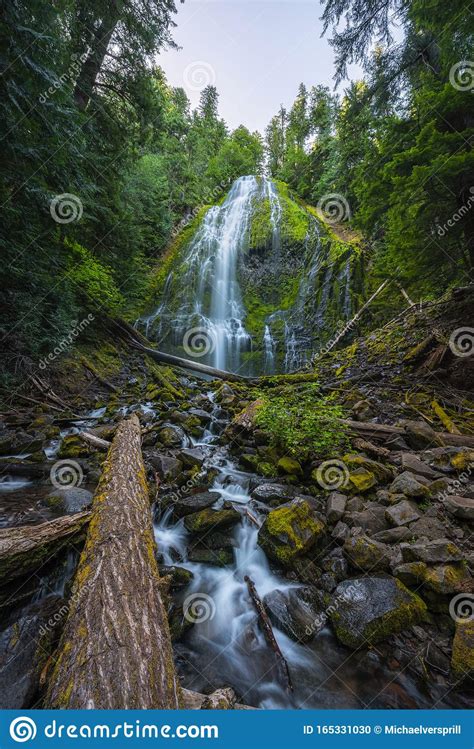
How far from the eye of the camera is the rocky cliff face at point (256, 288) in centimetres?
1309

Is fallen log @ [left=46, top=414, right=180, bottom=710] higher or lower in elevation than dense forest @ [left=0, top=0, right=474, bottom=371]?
lower

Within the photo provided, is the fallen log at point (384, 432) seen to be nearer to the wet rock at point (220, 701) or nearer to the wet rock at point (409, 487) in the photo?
the wet rock at point (409, 487)

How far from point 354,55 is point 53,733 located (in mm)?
10012

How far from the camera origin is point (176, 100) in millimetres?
27797

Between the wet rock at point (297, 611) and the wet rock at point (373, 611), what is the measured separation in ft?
0.43

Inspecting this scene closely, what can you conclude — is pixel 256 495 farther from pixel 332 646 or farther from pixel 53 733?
pixel 53 733

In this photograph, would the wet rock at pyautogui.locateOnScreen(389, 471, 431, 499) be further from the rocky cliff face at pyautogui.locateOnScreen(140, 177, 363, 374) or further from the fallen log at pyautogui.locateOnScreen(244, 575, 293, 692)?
the rocky cliff face at pyautogui.locateOnScreen(140, 177, 363, 374)

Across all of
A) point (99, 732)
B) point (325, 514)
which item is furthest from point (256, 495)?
point (99, 732)

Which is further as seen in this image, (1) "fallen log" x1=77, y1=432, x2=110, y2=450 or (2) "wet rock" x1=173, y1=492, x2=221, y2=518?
(1) "fallen log" x1=77, y1=432, x2=110, y2=450

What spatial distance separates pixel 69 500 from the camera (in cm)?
323

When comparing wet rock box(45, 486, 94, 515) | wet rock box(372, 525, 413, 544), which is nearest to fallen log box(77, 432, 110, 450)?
wet rock box(45, 486, 94, 515)

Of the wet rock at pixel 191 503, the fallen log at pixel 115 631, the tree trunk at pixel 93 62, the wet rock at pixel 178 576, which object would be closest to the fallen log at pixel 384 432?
the wet rock at pixel 191 503

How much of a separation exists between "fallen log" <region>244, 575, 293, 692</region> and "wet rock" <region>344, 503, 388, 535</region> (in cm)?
114

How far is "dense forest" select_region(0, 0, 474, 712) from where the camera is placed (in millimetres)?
1894
